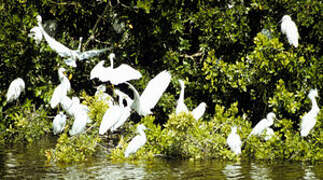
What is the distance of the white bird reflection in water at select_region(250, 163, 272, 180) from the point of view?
556 cm

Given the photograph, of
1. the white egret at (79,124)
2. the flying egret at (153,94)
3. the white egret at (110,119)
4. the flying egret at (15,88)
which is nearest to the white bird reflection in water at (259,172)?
the flying egret at (153,94)

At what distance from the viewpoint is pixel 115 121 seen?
6.07 m

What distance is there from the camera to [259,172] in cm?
588

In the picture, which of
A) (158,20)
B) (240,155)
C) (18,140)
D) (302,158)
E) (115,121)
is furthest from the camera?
(18,140)

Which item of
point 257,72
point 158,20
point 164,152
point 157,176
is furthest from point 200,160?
point 158,20

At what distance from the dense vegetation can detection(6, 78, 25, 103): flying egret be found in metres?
0.39

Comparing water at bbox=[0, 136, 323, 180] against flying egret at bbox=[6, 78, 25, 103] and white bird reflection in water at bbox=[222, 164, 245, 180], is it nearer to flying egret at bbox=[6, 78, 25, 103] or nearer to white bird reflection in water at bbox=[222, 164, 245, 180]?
white bird reflection in water at bbox=[222, 164, 245, 180]

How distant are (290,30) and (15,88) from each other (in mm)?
4063

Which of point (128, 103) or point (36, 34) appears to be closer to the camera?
point (128, 103)

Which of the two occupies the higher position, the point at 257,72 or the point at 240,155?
the point at 257,72

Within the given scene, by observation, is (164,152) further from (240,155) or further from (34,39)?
(34,39)

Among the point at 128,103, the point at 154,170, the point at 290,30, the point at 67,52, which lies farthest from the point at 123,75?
the point at 290,30

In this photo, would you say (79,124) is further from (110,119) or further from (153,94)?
(153,94)

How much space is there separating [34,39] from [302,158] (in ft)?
14.1
